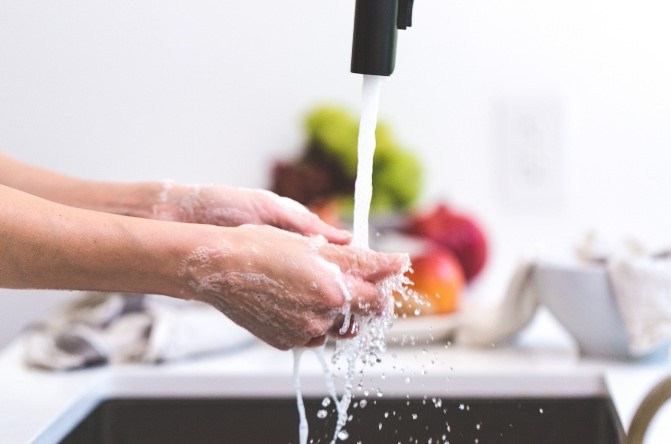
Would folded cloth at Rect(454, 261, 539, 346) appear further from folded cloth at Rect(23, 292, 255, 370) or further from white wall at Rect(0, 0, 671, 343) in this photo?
white wall at Rect(0, 0, 671, 343)

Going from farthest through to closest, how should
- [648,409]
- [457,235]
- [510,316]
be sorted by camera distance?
[457,235], [510,316], [648,409]

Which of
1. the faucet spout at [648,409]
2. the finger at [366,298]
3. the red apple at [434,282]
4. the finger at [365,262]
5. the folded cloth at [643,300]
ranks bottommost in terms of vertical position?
the red apple at [434,282]

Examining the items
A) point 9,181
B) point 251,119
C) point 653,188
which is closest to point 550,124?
point 653,188

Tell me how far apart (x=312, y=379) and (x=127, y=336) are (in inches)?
11.5

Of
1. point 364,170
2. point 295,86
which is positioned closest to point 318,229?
point 364,170

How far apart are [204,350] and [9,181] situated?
0.37 m

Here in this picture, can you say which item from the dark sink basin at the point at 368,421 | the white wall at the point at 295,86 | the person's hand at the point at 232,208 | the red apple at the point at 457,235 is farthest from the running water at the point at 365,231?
the white wall at the point at 295,86

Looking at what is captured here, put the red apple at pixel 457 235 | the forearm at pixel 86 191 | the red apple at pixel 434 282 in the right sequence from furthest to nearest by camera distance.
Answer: the red apple at pixel 457 235 < the red apple at pixel 434 282 < the forearm at pixel 86 191

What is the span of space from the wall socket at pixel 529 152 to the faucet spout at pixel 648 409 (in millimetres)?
1177

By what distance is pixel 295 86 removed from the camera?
191 cm

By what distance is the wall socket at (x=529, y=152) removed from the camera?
189cm

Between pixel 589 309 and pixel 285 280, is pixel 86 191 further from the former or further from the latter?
pixel 589 309

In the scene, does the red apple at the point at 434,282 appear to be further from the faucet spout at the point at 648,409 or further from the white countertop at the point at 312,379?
the faucet spout at the point at 648,409

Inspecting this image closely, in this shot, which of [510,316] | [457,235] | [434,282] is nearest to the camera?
[510,316]
